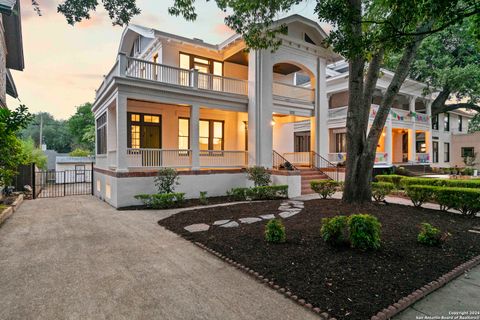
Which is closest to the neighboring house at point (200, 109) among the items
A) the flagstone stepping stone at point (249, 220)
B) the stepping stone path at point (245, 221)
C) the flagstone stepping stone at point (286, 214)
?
the stepping stone path at point (245, 221)

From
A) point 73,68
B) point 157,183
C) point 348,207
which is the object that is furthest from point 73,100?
point 348,207

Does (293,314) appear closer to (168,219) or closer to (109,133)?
(168,219)

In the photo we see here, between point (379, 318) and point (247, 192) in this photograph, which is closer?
point (379, 318)

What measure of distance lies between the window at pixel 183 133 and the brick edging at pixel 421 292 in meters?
12.1

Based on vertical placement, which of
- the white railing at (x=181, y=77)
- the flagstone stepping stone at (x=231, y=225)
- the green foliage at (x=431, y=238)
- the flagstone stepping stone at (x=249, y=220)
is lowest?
the flagstone stepping stone at (x=231, y=225)

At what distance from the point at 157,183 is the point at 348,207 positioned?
7.21m

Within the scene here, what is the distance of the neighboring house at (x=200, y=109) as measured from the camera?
1061 cm

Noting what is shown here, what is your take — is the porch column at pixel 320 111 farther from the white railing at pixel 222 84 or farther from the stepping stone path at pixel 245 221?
the stepping stone path at pixel 245 221

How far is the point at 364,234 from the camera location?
4.40 metres

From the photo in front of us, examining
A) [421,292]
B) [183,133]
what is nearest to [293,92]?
[183,133]

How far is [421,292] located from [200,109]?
12.6 m

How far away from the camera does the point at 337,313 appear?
2836 mm

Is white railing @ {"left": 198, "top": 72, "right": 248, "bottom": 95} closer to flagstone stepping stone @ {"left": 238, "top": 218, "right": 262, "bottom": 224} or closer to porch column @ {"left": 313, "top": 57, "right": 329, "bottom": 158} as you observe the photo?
porch column @ {"left": 313, "top": 57, "right": 329, "bottom": 158}

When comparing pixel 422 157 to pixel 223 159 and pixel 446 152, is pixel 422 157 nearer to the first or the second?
pixel 446 152
